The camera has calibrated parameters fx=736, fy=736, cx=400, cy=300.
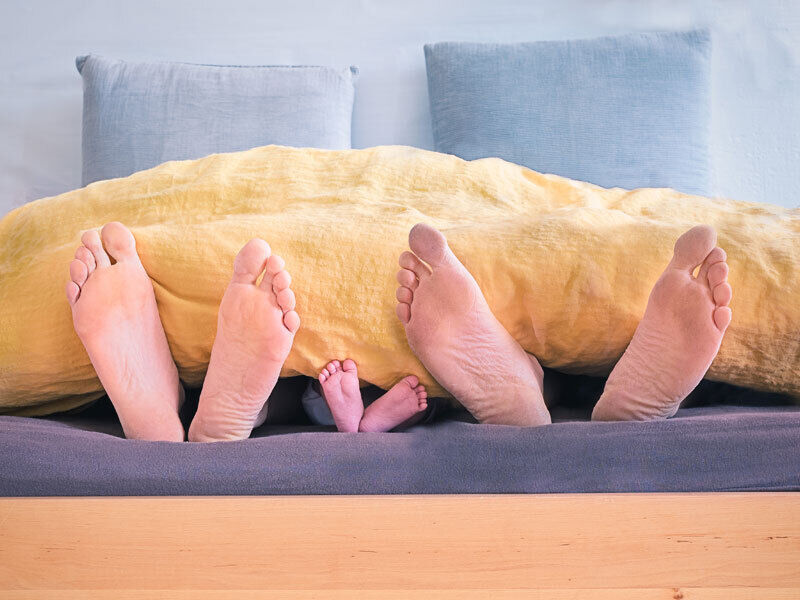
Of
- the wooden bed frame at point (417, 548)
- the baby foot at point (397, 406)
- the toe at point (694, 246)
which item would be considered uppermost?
the toe at point (694, 246)

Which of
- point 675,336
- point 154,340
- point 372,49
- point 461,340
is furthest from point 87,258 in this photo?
point 372,49

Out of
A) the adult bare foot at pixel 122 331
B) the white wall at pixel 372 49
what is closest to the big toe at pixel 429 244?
the adult bare foot at pixel 122 331

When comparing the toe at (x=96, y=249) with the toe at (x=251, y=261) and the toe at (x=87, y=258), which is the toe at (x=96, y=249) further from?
the toe at (x=251, y=261)

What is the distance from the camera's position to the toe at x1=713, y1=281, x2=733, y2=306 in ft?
2.72

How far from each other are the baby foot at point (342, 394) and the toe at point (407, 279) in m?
0.14

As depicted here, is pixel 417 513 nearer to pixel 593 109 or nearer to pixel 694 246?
pixel 694 246

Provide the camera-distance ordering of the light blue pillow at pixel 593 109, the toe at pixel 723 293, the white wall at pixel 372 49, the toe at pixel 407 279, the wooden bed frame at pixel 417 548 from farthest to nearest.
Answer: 1. the white wall at pixel 372 49
2. the light blue pillow at pixel 593 109
3. the toe at pixel 407 279
4. the toe at pixel 723 293
5. the wooden bed frame at pixel 417 548

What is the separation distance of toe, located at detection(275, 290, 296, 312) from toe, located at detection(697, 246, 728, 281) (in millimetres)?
479

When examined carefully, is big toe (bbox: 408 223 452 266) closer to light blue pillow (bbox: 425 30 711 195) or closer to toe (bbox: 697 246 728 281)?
toe (bbox: 697 246 728 281)

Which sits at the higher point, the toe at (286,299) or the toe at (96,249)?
the toe at (96,249)

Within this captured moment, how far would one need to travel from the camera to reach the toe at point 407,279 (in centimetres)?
93

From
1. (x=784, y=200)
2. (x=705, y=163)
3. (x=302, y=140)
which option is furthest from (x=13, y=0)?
(x=784, y=200)

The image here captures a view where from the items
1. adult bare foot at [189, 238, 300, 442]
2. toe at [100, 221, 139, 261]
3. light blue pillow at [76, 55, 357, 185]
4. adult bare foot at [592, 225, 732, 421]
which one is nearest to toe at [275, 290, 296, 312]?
adult bare foot at [189, 238, 300, 442]

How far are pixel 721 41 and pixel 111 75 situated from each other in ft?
5.88
